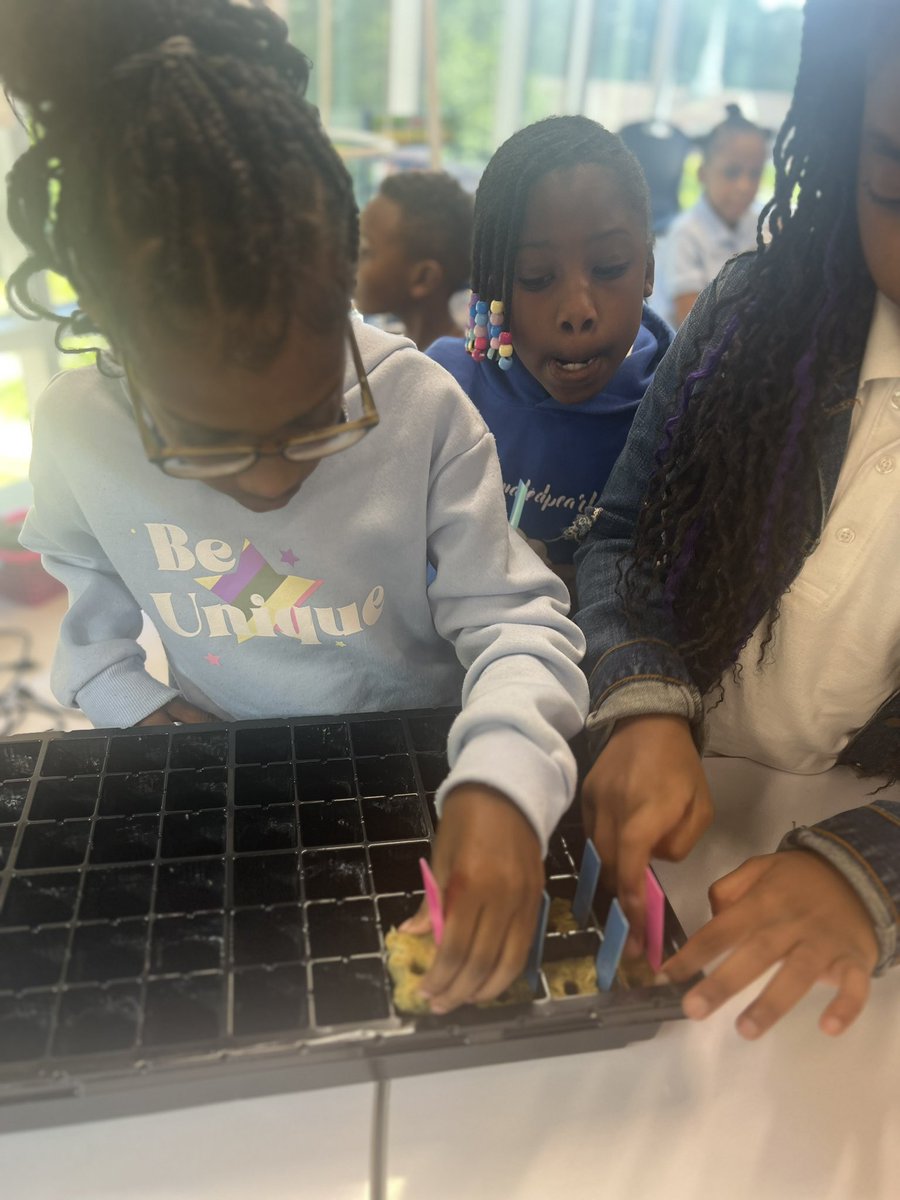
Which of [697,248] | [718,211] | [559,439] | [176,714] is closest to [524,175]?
[559,439]

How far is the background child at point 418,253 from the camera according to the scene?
1.47 m

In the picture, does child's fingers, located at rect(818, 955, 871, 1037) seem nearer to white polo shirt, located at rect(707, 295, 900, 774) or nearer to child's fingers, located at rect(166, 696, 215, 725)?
white polo shirt, located at rect(707, 295, 900, 774)

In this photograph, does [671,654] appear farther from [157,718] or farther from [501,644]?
[157,718]

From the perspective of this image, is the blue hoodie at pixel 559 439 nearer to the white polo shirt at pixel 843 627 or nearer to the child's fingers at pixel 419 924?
the white polo shirt at pixel 843 627

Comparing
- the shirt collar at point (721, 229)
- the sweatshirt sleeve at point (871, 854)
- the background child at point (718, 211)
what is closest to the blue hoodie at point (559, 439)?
the sweatshirt sleeve at point (871, 854)

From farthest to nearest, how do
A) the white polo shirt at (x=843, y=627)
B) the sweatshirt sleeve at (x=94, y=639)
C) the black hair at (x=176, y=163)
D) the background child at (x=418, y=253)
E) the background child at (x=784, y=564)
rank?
the background child at (x=418, y=253), the sweatshirt sleeve at (x=94, y=639), the white polo shirt at (x=843, y=627), the background child at (x=784, y=564), the black hair at (x=176, y=163)

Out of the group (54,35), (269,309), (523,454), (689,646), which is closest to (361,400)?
(269,309)

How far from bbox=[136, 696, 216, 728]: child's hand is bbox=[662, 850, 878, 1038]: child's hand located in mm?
449

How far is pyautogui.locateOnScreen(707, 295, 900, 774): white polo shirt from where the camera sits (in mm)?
642

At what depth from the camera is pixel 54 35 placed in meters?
0.42

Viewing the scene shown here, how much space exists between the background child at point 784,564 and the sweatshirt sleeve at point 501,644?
69 mm

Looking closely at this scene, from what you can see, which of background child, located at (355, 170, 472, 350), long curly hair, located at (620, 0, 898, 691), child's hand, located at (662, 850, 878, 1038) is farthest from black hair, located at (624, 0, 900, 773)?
background child, located at (355, 170, 472, 350)

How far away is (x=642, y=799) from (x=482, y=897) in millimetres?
171

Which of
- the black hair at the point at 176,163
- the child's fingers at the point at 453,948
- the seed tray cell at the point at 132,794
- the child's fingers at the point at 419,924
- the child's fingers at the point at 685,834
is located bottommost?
the seed tray cell at the point at 132,794
